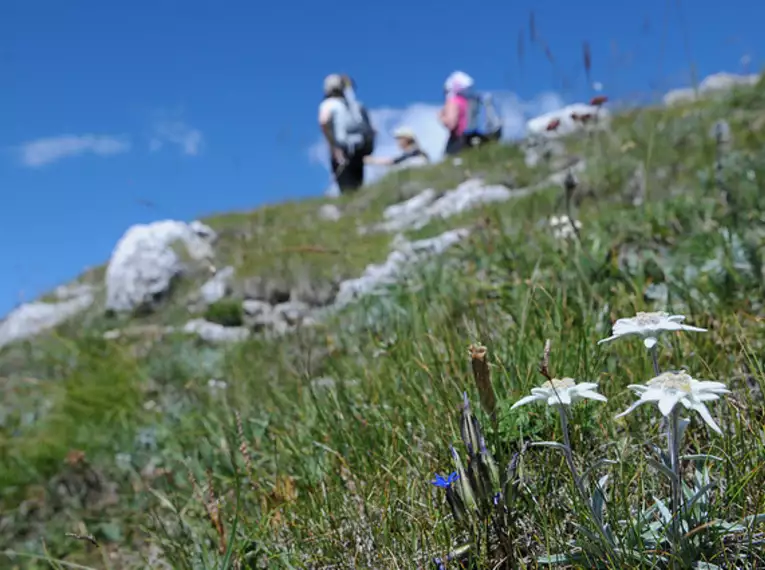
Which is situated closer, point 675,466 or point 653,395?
point 653,395

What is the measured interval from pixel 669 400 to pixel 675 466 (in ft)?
0.67

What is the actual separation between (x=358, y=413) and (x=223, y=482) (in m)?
0.63

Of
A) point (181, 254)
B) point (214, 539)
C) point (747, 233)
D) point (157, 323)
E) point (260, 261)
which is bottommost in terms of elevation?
point (214, 539)

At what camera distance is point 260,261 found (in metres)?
7.29

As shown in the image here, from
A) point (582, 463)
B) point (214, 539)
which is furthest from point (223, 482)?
point (582, 463)

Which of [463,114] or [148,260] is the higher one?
[463,114]

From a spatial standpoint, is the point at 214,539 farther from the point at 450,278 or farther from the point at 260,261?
the point at 260,261

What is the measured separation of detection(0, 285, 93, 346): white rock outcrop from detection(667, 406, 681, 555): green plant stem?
8.19m

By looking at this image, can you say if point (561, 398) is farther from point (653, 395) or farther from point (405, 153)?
point (405, 153)

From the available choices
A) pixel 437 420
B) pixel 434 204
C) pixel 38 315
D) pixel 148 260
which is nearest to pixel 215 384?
pixel 437 420

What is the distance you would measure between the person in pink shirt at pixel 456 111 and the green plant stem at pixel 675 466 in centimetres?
1380

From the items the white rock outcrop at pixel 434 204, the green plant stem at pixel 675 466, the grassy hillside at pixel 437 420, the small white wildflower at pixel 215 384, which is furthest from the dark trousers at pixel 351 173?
the green plant stem at pixel 675 466

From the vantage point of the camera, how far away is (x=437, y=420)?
2.04 meters

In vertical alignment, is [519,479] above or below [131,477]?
below
